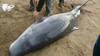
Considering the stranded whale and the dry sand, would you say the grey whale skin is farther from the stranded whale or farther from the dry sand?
the dry sand

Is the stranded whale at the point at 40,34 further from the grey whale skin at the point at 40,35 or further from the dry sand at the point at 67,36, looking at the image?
the dry sand at the point at 67,36

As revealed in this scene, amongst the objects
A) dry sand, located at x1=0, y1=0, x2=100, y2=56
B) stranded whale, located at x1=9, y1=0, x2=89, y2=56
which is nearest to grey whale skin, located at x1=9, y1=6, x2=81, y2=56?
stranded whale, located at x1=9, y1=0, x2=89, y2=56

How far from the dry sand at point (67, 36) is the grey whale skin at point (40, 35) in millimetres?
329

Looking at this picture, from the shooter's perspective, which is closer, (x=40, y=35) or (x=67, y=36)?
(x=40, y=35)

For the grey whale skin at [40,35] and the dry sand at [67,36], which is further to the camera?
the dry sand at [67,36]

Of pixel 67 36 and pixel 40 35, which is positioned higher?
pixel 40 35

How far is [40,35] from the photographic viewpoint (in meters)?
4.93

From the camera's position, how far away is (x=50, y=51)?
5.38 metres

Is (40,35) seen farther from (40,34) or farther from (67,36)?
(67,36)

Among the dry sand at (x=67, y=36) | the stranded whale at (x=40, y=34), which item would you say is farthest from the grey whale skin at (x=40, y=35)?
the dry sand at (x=67, y=36)

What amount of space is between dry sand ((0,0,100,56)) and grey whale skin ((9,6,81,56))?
33 cm

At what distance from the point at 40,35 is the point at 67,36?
3.37ft

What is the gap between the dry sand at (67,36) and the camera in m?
5.40

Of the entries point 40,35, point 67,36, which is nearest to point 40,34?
point 40,35
